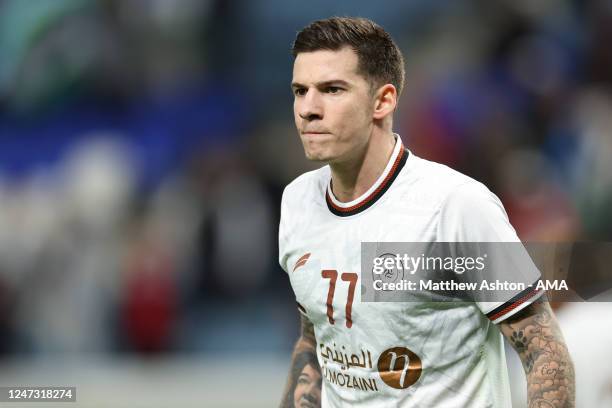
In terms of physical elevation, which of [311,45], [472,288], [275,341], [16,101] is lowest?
[275,341]

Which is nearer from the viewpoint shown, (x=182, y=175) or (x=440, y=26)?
(x=182, y=175)

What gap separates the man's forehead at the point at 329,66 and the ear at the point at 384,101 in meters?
0.11

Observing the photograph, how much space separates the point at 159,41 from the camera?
8.63 metres

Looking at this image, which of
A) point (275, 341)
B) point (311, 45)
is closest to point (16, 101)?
point (275, 341)

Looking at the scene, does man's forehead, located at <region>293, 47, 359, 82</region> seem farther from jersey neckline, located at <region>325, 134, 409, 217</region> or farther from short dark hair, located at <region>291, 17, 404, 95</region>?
jersey neckline, located at <region>325, 134, 409, 217</region>

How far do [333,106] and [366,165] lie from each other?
25cm

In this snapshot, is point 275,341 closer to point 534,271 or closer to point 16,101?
point 16,101

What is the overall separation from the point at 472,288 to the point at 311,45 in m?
0.97

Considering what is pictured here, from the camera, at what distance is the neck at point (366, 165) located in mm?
3211

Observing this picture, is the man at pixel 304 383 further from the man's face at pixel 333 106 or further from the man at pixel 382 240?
the man's face at pixel 333 106

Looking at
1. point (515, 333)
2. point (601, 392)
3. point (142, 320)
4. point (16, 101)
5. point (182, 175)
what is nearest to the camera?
point (515, 333)

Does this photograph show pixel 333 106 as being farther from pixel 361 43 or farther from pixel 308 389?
pixel 308 389

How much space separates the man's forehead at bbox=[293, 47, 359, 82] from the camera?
3.12m

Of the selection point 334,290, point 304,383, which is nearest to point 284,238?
point 334,290
